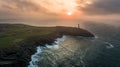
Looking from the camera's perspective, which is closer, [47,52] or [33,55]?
[33,55]

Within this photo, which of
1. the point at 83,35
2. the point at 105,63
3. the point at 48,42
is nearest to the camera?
the point at 105,63

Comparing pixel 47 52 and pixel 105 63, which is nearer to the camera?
pixel 105 63

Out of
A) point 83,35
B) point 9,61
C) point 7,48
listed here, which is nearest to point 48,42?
point 7,48

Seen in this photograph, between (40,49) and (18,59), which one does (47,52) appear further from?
(18,59)

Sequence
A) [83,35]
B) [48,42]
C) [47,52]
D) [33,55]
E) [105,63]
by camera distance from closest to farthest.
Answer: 1. [105,63]
2. [33,55]
3. [47,52]
4. [48,42]
5. [83,35]

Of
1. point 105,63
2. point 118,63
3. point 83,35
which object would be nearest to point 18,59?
point 105,63

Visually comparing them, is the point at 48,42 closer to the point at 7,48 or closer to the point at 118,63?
the point at 7,48

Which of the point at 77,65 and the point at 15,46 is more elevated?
the point at 15,46

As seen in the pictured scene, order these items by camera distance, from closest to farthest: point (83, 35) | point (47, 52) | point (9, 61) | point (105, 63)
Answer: point (9, 61), point (105, 63), point (47, 52), point (83, 35)

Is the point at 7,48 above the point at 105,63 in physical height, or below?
above
